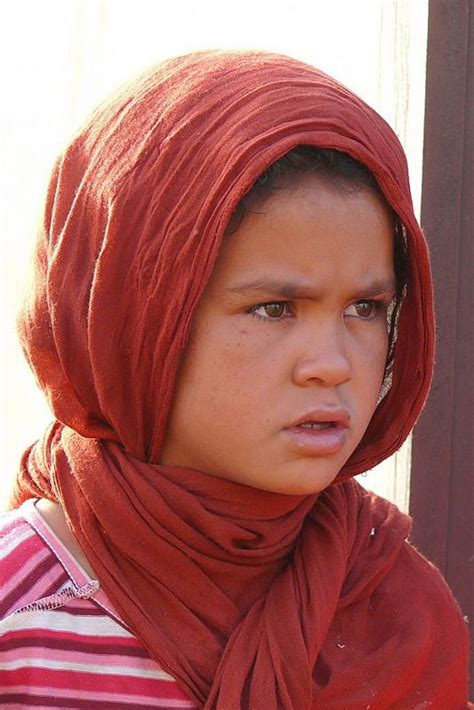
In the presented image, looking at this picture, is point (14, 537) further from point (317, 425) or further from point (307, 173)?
point (307, 173)

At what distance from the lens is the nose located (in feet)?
5.97

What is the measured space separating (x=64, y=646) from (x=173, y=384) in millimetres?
424

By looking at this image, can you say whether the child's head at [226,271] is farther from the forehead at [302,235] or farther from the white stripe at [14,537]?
the white stripe at [14,537]

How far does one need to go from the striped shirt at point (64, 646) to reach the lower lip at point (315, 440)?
38 centimetres

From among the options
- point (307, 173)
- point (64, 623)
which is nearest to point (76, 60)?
point (307, 173)

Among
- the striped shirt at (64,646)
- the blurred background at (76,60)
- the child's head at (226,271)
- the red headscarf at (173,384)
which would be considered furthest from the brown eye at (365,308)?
the blurred background at (76,60)

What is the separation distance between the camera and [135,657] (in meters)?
1.90

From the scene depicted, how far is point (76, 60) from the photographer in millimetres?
3367

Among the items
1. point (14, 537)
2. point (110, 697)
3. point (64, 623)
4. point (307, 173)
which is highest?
point (307, 173)

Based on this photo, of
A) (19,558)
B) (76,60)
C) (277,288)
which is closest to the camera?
(277,288)

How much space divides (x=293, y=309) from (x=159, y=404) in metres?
0.25

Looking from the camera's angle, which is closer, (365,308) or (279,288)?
(279,288)

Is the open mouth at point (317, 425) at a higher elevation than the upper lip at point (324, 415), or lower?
lower

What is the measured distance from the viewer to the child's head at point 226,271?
1.83 m
